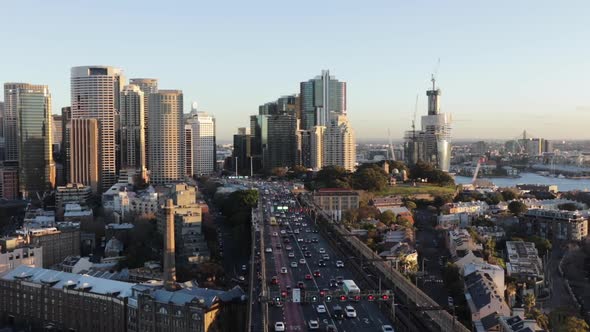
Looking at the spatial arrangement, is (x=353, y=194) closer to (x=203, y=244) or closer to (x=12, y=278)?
(x=203, y=244)

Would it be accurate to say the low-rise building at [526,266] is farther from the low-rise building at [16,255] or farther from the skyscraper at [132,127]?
the skyscraper at [132,127]

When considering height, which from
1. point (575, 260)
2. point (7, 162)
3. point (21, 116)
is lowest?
point (575, 260)

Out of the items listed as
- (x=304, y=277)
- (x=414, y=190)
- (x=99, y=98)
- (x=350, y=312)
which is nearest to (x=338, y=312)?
(x=350, y=312)

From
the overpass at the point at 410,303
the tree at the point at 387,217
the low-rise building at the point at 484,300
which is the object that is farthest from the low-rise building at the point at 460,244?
the low-rise building at the point at 484,300

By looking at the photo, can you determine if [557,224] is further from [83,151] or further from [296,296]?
[83,151]

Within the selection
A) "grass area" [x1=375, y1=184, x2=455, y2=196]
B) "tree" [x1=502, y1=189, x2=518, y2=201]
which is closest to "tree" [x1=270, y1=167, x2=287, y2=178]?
"grass area" [x1=375, y1=184, x2=455, y2=196]

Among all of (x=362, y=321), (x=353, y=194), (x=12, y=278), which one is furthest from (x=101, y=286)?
(x=353, y=194)
